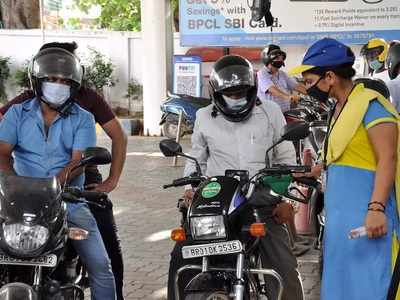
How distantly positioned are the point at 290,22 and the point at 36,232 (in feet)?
36.6

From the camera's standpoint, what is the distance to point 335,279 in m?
3.52

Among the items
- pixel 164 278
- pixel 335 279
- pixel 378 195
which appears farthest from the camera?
pixel 164 278

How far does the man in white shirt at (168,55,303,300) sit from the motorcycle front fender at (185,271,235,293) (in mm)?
436

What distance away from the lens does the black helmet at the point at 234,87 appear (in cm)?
408

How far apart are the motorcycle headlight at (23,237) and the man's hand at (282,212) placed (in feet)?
4.57

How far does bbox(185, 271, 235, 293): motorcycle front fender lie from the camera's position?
11.3 ft

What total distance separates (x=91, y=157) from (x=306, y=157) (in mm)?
3850

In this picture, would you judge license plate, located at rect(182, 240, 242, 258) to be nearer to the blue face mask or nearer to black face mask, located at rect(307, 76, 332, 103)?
black face mask, located at rect(307, 76, 332, 103)

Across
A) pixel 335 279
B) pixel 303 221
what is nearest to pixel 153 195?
pixel 303 221

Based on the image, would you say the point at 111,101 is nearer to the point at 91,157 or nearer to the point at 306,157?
the point at 306,157

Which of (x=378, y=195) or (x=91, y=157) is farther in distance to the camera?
(x=91, y=157)

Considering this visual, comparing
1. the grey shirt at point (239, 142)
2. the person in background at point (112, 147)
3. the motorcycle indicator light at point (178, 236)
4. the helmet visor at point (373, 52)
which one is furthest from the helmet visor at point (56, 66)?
the helmet visor at point (373, 52)

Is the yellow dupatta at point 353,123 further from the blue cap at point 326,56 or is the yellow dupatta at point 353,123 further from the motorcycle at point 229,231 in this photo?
the motorcycle at point 229,231

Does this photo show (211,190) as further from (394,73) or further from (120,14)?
(120,14)
